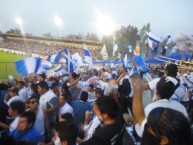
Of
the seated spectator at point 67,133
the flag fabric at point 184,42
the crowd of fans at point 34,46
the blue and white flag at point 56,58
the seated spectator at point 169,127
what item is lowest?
the crowd of fans at point 34,46

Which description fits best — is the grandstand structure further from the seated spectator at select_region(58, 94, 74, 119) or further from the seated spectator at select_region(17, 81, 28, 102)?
the seated spectator at select_region(58, 94, 74, 119)

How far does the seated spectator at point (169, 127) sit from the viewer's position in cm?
159

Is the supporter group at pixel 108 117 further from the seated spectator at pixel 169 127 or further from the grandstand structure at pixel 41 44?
the grandstand structure at pixel 41 44

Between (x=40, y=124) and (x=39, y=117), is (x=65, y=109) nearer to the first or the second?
(x=39, y=117)

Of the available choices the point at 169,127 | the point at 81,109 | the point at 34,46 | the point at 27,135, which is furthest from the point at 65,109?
the point at 34,46

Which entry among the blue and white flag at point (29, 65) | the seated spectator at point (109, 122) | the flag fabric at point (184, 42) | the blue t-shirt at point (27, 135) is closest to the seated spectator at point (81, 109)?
the blue t-shirt at point (27, 135)

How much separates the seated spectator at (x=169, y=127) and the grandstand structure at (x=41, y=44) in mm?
47859

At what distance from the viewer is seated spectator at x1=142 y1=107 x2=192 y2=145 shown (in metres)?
1.59

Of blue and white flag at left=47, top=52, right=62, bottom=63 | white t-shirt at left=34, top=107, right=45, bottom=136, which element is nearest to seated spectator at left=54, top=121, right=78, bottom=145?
white t-shirt at left=34, top=107, right=45, bottom=136

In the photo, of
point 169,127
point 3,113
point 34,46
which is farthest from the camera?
point 34,46

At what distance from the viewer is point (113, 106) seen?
2.99m

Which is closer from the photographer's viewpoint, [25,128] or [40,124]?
[25,128]

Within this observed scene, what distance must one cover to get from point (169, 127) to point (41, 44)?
2433 inches

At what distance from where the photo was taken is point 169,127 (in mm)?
1597
